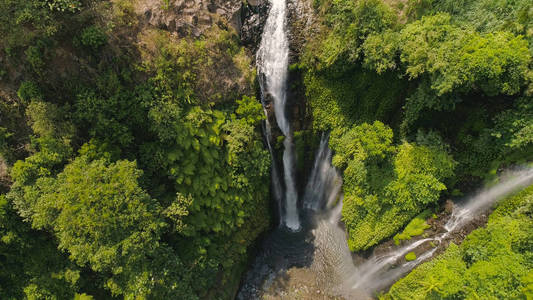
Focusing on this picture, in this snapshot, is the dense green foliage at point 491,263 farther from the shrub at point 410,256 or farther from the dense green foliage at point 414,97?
the dense green foliage at point 414,97

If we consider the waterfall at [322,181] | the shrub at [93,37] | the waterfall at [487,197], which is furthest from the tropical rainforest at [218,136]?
the waterfall at [322,181]

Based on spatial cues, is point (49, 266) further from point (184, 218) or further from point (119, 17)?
point (119, 17)

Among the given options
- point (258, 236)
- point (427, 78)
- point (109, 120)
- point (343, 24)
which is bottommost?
point (258, 236)

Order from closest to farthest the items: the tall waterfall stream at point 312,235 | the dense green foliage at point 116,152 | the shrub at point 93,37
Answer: the dense green foliage at point 116,152 < the shrub at point 93,37 < the tall waterfall stream at point 312,235

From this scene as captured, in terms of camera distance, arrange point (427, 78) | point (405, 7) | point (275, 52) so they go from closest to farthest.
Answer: point (427, 78) → point (405, 7) → point (275, 52)

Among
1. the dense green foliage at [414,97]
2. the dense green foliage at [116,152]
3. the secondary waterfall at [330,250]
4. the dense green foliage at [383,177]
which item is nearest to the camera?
the dense green foliage at [116,152]

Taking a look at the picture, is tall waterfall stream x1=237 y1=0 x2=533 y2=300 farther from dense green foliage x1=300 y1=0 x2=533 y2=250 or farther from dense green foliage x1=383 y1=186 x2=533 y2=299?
dense green foliage x1=300 y1=0 x2=533 y2=250

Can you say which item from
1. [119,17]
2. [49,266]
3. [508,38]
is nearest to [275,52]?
[119,17]
